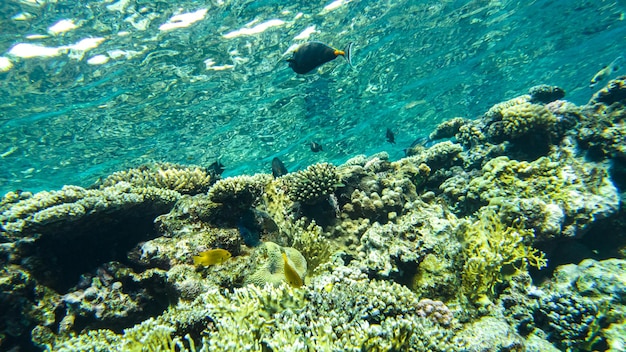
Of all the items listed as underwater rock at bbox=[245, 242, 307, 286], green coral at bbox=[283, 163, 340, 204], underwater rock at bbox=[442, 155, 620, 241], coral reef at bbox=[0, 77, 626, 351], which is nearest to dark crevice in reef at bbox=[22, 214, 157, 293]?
coral reef at bbox=[0, 77, 626, 351]

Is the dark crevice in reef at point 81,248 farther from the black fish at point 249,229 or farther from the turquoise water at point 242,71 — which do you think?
the turquoise water at point 242,71

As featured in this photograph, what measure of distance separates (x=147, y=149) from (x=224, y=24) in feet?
38.0

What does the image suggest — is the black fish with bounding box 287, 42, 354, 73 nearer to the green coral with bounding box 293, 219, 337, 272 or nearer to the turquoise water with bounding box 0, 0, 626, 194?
the green coral with bounding box 293, 219, 337, 272

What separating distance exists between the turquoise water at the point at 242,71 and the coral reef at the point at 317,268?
8498 mm

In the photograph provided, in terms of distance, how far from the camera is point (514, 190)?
5848 mm

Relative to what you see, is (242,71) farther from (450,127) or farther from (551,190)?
(551,190)

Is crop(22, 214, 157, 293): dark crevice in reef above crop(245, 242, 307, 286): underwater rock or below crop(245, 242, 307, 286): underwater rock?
above

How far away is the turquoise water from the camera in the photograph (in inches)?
442

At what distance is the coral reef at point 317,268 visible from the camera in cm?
308

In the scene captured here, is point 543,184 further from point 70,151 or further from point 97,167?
point 97,167

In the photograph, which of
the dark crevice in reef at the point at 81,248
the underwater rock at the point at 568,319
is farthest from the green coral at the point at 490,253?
the dark crevice in reef at the point at 81,248

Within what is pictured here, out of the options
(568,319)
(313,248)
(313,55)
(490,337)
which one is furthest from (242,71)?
(568,319)

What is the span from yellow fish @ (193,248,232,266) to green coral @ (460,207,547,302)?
10.4ft

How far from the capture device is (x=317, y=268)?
4.16 m
